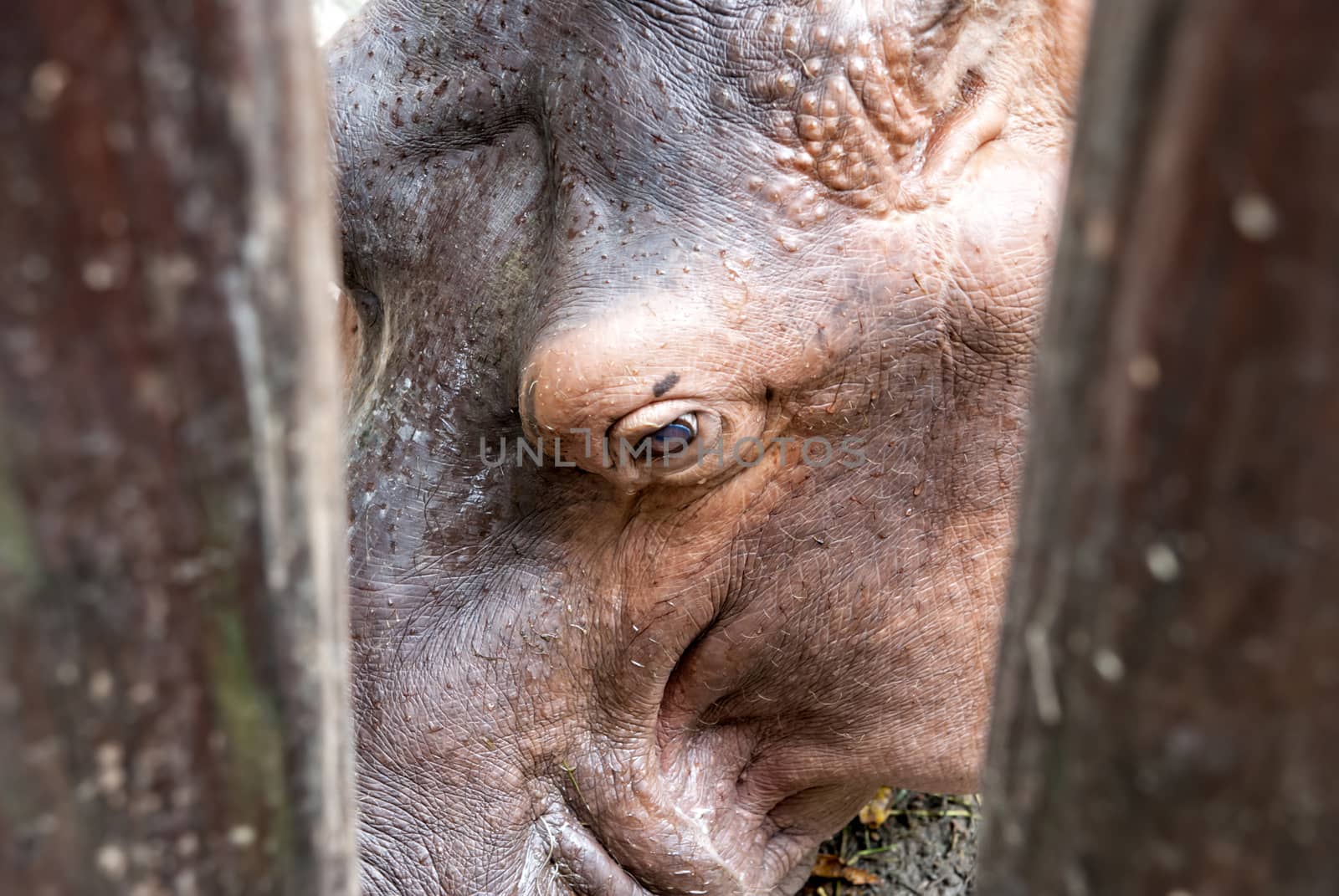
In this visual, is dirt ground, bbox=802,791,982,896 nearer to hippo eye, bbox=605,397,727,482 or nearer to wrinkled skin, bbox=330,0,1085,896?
wrinkled skin, bbox=330,0,1085,896

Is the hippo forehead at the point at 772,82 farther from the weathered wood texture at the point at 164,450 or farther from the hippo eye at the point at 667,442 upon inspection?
the weathered wood texture at the point at 164,450

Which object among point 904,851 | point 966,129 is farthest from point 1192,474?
point 904,851

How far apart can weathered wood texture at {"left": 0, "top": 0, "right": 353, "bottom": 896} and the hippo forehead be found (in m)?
0.96

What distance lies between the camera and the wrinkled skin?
1284 millimetres

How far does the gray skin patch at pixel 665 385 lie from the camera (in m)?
1.26

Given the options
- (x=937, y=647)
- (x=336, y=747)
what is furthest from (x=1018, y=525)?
(x=937, y=647)

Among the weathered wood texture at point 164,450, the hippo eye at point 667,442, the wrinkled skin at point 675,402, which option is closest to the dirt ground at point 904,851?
the wrinkled skin at point 675,402

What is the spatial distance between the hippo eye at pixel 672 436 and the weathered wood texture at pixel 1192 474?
2.98ft

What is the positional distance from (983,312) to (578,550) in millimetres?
536

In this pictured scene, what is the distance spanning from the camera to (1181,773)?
13.7 inches

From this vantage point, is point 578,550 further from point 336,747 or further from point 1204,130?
point 1204,130

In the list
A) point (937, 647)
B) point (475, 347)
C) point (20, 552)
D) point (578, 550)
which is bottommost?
point (937, 647)

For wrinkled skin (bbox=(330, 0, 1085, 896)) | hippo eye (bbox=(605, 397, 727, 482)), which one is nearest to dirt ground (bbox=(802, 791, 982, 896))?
wrinkled skin (bbox=(330, 0, 1085, 896))

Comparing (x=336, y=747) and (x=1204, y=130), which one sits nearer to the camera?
(x=1204, y=130)
